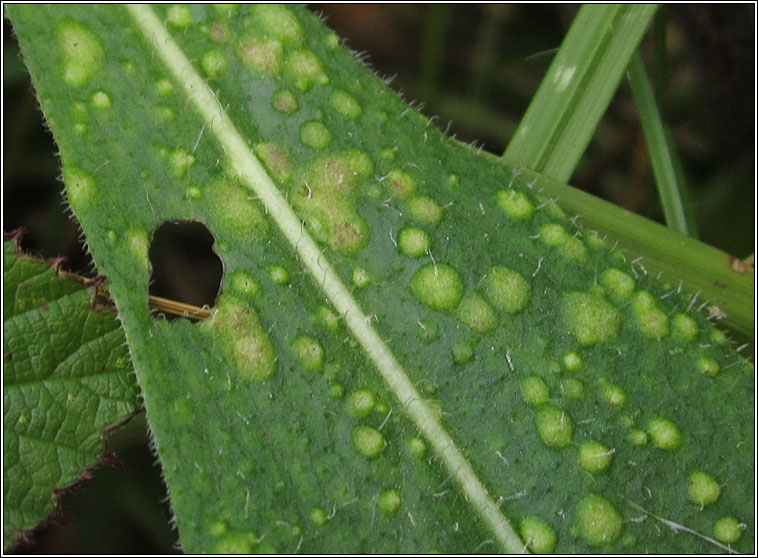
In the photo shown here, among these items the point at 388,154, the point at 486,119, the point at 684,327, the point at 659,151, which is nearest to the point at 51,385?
the point at 388,154

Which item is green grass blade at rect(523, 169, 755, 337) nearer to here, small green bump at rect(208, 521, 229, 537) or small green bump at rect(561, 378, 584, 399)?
small green bump at rect(561, 378, 584, 399)

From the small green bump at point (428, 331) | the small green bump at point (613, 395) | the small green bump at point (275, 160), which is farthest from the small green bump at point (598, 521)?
the small green bump at point (275, 160)

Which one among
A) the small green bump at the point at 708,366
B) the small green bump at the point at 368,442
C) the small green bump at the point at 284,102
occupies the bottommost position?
the small green bump at the point at 368,442

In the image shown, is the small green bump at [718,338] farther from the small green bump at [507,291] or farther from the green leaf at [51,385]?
the green leaf at [51,385]

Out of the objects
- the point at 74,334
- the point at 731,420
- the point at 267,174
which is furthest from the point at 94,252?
the point at 731,420

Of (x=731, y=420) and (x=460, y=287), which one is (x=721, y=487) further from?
(x=460, y=287)
